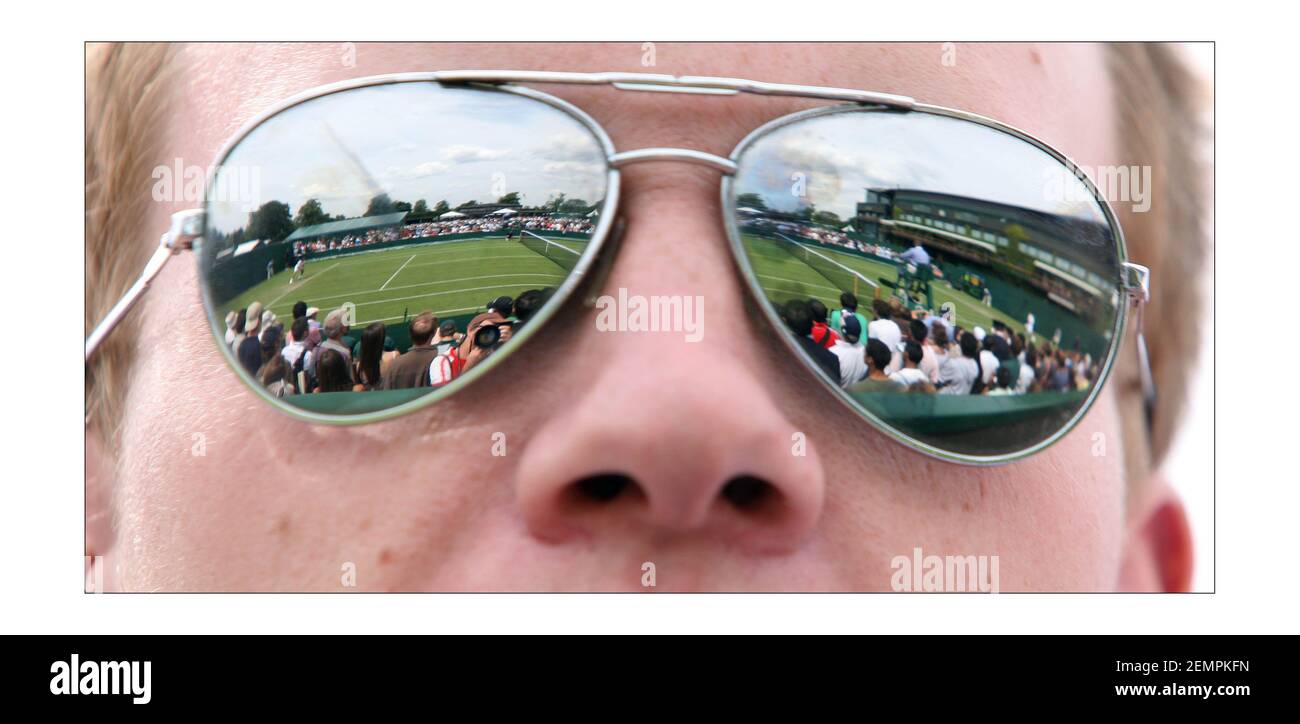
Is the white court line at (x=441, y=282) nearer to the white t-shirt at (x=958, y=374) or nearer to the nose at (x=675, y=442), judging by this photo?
the nose at (x=675, y=442)

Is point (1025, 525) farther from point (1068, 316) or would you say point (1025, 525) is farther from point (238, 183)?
point (238, 183)

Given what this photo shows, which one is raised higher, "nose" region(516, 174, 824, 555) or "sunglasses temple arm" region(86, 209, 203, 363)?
"sunglasses temple arm" region(86, 209, 203, 363)

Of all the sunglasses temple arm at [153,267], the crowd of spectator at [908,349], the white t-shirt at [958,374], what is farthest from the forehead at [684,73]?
the white t-shirt at [958,374]

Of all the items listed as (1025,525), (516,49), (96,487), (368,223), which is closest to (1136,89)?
(1025,525)

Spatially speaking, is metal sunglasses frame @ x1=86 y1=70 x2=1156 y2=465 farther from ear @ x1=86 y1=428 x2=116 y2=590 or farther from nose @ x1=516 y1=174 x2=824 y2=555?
ear @ x1=86 y1=428 x2=116 y2=590

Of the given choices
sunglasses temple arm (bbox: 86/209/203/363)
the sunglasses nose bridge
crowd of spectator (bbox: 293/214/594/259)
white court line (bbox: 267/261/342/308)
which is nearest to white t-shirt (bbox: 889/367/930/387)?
the sunglasses nose bridge

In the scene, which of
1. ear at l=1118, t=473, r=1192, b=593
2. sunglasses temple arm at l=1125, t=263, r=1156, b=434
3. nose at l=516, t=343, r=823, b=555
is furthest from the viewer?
ear at l=1118, t=473, r=1192, b=593

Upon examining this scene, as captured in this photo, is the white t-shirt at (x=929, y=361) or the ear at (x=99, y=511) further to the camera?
the ear at (x=99, y=511)
